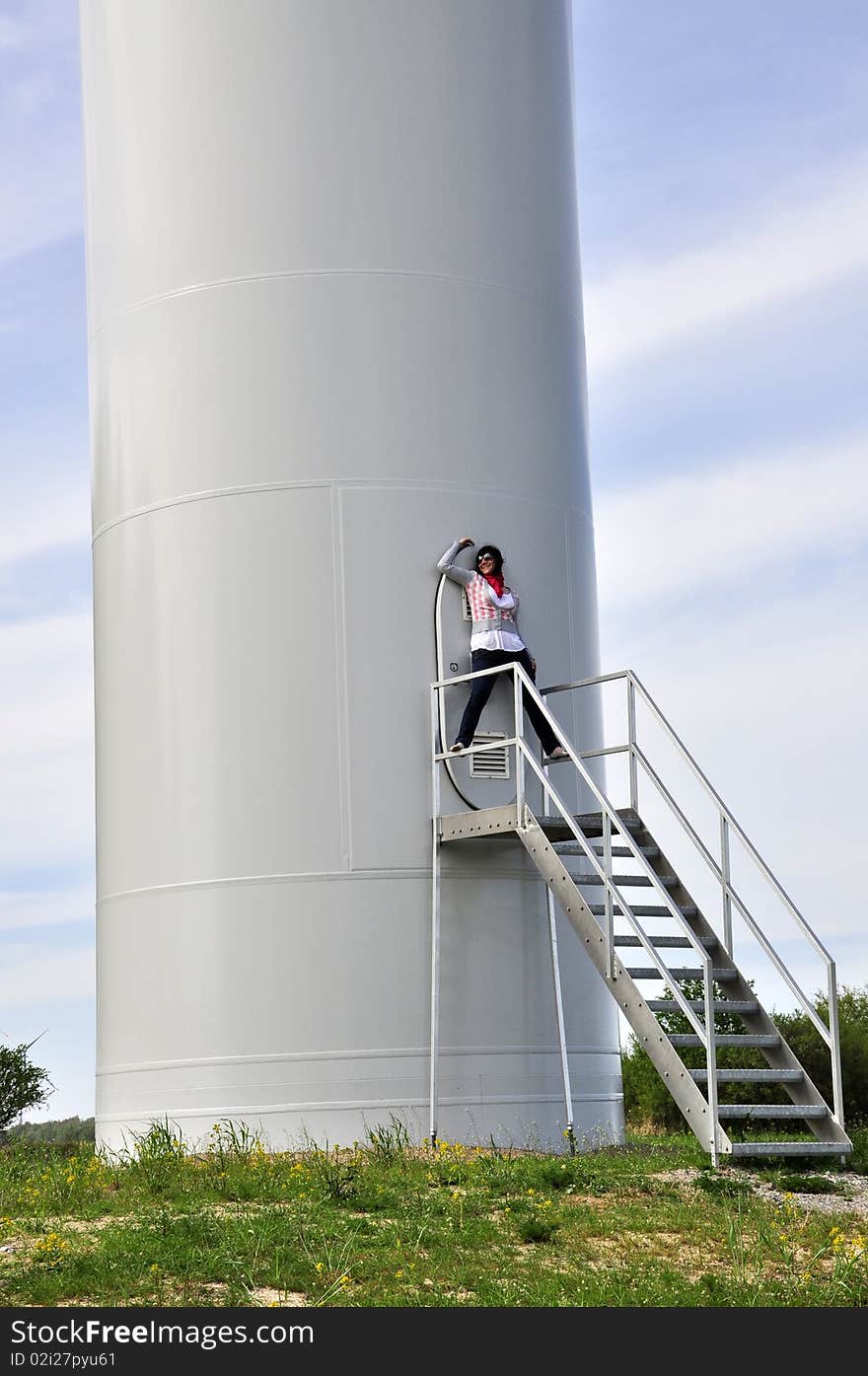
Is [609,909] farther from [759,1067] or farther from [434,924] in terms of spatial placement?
[759,1067]

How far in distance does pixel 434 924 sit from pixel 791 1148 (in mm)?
3666

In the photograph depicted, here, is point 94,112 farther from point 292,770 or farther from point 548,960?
point 548,960

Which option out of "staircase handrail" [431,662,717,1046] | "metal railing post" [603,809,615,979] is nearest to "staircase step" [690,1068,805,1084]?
"staircase handrail" [431,662,717,1046]

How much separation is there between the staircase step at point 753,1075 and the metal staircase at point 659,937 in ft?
0.05

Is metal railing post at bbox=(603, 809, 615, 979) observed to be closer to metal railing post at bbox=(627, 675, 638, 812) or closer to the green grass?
the green grass

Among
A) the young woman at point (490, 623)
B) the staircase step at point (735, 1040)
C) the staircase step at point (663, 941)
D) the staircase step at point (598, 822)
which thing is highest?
the young woman at point (490, 623)

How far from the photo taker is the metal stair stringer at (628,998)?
11.7 m

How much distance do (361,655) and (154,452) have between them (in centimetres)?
276

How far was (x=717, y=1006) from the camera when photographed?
12.3 metres

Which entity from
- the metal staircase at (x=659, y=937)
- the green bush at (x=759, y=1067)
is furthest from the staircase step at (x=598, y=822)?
the green bush at (x=759, y=1067)

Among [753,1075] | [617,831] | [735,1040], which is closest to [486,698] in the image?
[617,831]

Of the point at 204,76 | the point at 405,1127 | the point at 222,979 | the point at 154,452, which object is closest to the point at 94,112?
the point at 204,76

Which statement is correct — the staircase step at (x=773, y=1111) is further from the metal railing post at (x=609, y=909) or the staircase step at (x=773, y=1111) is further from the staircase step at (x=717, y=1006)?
the metal railing post at (x=609, y=909)

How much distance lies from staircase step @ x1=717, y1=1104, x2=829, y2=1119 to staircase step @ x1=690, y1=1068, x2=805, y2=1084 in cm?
19
